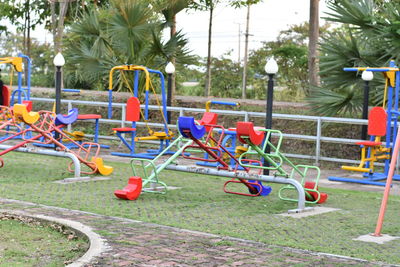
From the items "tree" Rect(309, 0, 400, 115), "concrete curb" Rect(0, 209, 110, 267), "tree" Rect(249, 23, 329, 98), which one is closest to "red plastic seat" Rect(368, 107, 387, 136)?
"tree" Rect(309, 0, 400, 115)

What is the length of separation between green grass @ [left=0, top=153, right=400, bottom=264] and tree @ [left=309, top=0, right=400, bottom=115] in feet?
11.6

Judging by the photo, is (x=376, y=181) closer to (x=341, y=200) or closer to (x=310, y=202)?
(x=341, y=200)

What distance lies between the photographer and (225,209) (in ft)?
27.3

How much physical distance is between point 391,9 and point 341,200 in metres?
5.15

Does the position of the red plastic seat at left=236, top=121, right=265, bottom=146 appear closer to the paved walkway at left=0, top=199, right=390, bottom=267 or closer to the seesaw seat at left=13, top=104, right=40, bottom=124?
the paved walkway at left=0, top=199, right=390, bottom=267

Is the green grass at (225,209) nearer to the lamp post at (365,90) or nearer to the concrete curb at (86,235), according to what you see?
the concrete curb at (86,235)

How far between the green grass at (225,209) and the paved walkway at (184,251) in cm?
25

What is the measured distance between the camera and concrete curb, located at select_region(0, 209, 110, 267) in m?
5.41

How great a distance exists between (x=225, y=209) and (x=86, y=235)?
7.99ft

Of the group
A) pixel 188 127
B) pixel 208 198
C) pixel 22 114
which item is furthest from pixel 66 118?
pixel 188 127

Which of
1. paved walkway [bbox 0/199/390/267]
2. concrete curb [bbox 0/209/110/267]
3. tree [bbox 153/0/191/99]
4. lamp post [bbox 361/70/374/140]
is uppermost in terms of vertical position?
tree [bbox 153/0/191/99]

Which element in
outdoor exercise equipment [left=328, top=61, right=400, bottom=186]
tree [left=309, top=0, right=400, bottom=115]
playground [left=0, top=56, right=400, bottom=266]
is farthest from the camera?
tree [left=309, top=0, right=400, bottom=115]

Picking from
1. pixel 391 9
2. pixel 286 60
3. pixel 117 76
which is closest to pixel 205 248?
pixel 391 9

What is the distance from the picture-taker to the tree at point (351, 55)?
529 inches
